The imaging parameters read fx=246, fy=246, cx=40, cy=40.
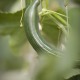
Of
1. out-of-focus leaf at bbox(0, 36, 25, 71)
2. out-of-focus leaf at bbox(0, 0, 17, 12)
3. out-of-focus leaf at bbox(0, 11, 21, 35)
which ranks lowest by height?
out-of-focus leaf at bbox(0, 36, 25, 71)

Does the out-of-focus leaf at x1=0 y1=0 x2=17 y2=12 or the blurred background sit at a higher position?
the out-of-focus leaf at x1=0 y1=0 x2=17 y2=12

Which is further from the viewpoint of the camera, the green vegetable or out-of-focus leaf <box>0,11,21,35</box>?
out-of-focus leaf <box>0,11,21,35</box>

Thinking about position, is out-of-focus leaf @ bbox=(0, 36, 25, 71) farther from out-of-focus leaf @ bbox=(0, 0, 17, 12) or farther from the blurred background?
out-of-focus leaf @ bbox=(0, 0, 17, 12)

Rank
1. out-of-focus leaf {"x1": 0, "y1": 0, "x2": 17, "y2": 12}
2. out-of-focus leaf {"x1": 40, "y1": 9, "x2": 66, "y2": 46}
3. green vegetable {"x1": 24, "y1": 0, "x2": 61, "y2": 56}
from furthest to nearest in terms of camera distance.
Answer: out-of-focus leaf {"x1": 0, "y1": 0, "x2": 17, "y2": 12} → out-of-focus leaf {"x1": 40, "y1": 9, "x2": 66, "y2": 46} → green vegetable {"x1": 24, "y1": 0, "x2": 61, "y2": 56}

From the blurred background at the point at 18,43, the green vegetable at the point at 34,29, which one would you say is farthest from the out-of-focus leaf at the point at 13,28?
the green vegetable at the point at 34,29

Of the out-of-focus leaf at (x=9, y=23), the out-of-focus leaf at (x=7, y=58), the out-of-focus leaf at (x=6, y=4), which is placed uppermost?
the out-of-focus leaf at (x=6, y=4)

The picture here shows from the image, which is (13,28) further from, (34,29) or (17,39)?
(34,29)

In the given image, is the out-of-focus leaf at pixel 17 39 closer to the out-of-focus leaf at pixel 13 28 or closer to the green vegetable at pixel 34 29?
the out-of-focus leaf at pixel 13 28

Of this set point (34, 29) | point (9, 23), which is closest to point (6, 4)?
point (9, 23)

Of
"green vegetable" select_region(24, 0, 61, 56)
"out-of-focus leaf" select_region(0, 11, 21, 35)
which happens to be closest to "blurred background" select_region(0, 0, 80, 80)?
"out-of-focus leaf" select_region(0, 11, 21, 35)

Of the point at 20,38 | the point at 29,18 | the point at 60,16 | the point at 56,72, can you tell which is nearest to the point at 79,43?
the point at 56,72

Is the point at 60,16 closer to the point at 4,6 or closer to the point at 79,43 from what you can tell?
the point at 4,6
